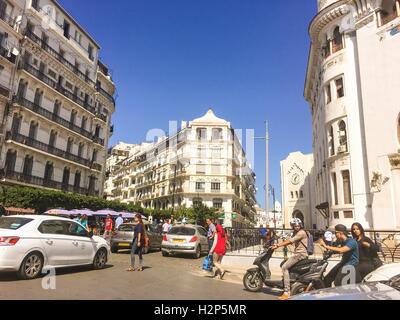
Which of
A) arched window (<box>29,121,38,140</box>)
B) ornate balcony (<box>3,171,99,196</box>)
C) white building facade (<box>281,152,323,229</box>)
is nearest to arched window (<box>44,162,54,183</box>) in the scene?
ornate balcony (<box>3,171,99,196</box>)

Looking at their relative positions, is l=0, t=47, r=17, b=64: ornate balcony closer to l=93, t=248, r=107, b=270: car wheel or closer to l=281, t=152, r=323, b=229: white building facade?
l=93, t=248, r=107, b=270: car wheel

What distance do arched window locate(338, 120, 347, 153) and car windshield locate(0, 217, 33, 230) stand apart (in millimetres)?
20258

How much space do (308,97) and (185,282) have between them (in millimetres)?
34503

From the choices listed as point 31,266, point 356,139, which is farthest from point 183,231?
point 356,139

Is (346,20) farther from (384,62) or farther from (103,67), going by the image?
(103,67)

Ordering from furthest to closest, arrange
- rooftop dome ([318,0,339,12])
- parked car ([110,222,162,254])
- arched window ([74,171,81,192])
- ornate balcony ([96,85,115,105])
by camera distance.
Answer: ornate balcony ([96,85,115,105]) < arched window ([74,171,81,192]) < rooftop dome ([318,0,339,12]) < parked car ([110,222,162,254])

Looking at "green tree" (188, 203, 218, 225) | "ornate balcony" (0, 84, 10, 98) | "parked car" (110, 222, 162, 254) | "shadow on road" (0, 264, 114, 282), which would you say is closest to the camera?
"shadow on road" (0, 264, 114, 282)

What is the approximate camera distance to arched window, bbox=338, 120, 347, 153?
23.2 meters

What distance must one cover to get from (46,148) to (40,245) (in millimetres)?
27619

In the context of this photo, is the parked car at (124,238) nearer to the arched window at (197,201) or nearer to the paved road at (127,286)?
the paved road at (127,286)

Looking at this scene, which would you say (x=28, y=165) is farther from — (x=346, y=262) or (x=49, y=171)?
(x=346, y=262)

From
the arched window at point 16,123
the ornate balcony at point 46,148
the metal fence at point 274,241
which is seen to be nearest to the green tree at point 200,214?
the ornate balcony at point 46,148

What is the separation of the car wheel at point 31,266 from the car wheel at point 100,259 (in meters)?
2.23

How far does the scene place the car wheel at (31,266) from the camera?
8164 millimetres
